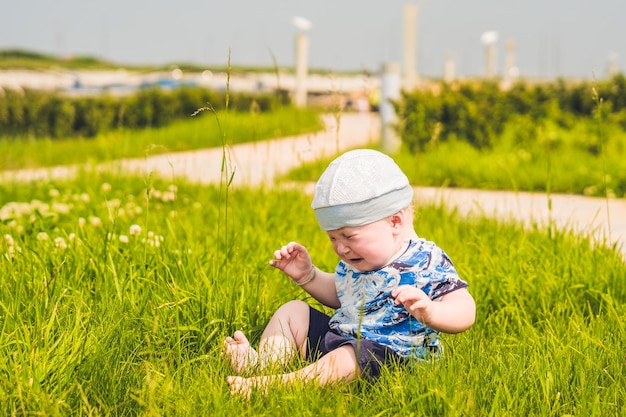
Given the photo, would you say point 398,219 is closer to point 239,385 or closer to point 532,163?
point 239,385

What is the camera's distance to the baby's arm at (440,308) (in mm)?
2318

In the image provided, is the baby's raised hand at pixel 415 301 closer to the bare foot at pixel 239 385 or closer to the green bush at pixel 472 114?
the bare foot at pixel 239 385

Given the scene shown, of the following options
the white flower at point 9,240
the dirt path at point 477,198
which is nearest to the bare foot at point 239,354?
the dirt path at point 477,198

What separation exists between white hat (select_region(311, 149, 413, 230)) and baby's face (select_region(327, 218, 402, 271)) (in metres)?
0.03

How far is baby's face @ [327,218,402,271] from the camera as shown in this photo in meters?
2.54

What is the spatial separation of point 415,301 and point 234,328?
796 mm

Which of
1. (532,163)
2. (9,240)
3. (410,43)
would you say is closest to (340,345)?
(9,240)

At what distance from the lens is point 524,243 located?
400 cm

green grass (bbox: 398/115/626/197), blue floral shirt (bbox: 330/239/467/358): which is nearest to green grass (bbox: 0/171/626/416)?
blue floral shirt (bbox: 330/239/467/358)

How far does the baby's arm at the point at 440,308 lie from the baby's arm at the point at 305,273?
46cm

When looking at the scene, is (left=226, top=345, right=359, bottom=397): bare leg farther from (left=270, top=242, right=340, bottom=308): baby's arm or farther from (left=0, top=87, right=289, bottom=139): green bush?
(left=0, top=87, right=289, bottom=139): green bush

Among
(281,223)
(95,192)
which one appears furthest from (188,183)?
(281,223)

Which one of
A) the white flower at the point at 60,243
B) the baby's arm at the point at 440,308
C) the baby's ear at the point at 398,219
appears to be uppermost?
the baby's ear at the point at 398,219

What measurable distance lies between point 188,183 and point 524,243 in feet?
10.1
